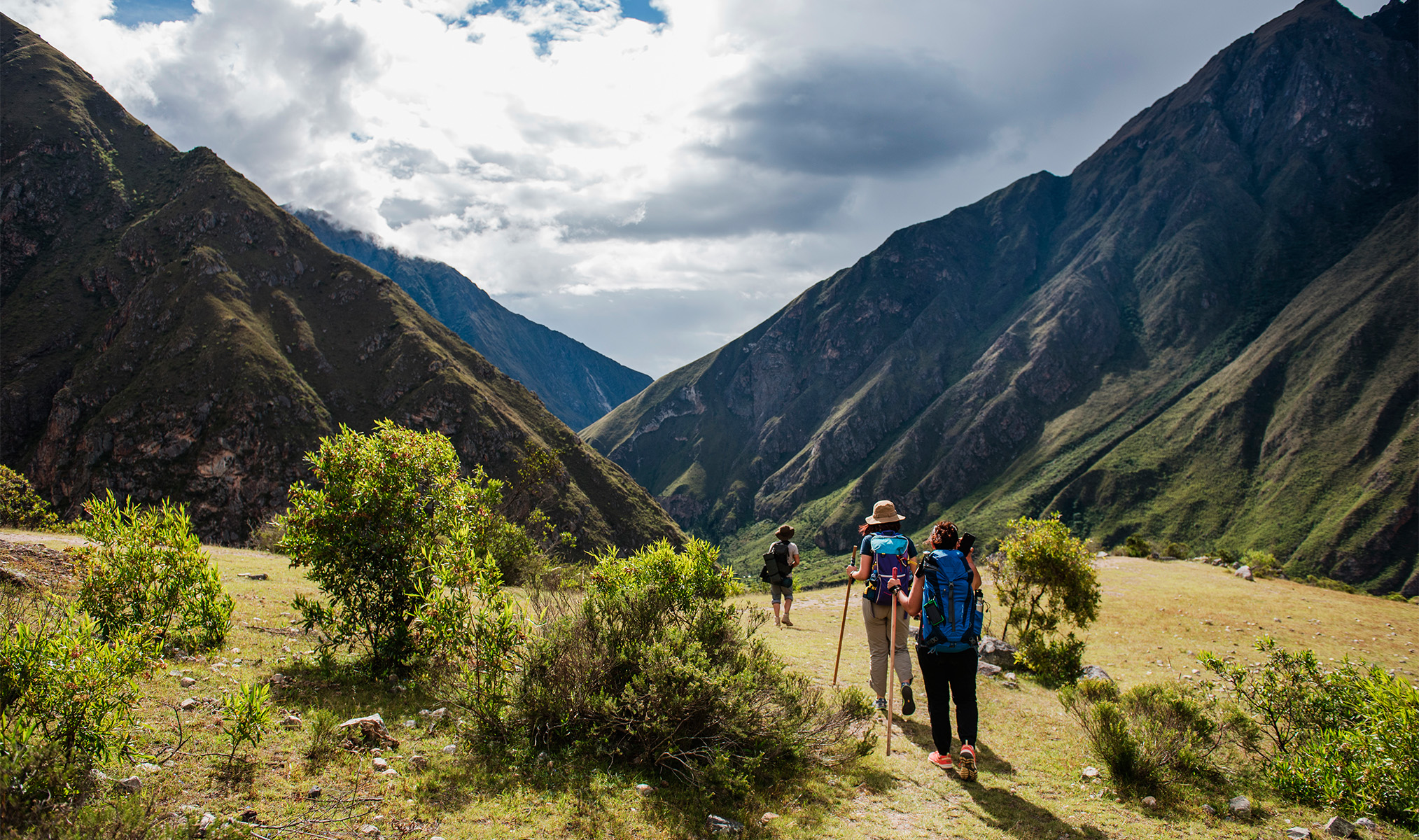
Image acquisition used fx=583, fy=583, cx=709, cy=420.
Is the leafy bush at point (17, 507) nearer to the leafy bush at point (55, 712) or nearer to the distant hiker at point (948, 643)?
the leafy bush at point (55, 712)

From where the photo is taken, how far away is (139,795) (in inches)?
175

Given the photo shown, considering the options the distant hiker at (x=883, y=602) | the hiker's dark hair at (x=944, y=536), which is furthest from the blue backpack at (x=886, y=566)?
the hiker's dark hair at (x=944, y=536)

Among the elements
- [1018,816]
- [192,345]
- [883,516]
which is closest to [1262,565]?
[883,516]

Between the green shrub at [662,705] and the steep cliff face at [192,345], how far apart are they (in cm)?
7733

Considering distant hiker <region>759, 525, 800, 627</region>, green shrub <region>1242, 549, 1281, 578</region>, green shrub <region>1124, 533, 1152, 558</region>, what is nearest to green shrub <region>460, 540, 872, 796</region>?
distant hiker <region>759, 525, 800, 627</region>

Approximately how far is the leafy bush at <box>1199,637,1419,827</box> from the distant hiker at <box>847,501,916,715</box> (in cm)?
425

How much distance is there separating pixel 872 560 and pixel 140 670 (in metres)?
8.36

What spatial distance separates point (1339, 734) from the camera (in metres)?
6.95

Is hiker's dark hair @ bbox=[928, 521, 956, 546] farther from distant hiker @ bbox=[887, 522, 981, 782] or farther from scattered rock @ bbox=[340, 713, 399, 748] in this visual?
scattered rock @ bbox=[340, 713, 399, 748]

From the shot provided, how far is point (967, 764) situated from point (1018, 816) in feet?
2.55

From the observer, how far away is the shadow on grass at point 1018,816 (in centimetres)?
581

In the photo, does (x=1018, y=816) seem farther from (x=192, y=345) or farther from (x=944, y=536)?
(x=192, y=345)

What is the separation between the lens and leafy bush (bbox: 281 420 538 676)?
315 inches

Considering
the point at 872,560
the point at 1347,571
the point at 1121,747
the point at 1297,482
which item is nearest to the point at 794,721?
the point at 872,560
